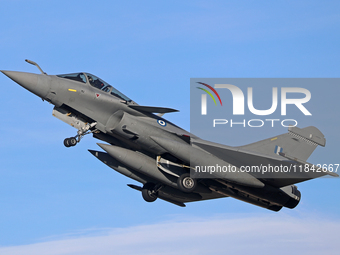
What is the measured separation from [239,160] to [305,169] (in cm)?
241

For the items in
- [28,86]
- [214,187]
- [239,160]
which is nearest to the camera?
[28,86]

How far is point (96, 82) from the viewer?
20094 millimetres

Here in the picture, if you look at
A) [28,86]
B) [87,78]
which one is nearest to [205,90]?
[87,78]

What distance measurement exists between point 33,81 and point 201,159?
6.58m

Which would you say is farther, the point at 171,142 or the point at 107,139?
the point at 107,139

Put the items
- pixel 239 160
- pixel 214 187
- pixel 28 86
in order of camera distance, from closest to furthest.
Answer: pixel 28 86 → pixel 239 160 → pixel 214 187

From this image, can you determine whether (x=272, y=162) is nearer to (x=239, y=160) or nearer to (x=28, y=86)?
(x=239, y=160)

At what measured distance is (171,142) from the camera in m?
19.3

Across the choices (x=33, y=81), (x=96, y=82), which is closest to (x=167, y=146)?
(x=96, y=82)

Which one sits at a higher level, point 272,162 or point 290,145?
point 290,145

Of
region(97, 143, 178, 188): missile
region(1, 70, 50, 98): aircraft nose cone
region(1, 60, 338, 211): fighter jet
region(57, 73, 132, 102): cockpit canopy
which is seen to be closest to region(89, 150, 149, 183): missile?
region(1, 60, 338, 211): fighter jet

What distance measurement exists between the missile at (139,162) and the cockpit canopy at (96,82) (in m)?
1.98

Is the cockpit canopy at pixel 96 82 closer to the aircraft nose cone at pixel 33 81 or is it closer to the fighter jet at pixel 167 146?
the fighter jet at pixel 167 146

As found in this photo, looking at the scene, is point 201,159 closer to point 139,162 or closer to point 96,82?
point 139,162
